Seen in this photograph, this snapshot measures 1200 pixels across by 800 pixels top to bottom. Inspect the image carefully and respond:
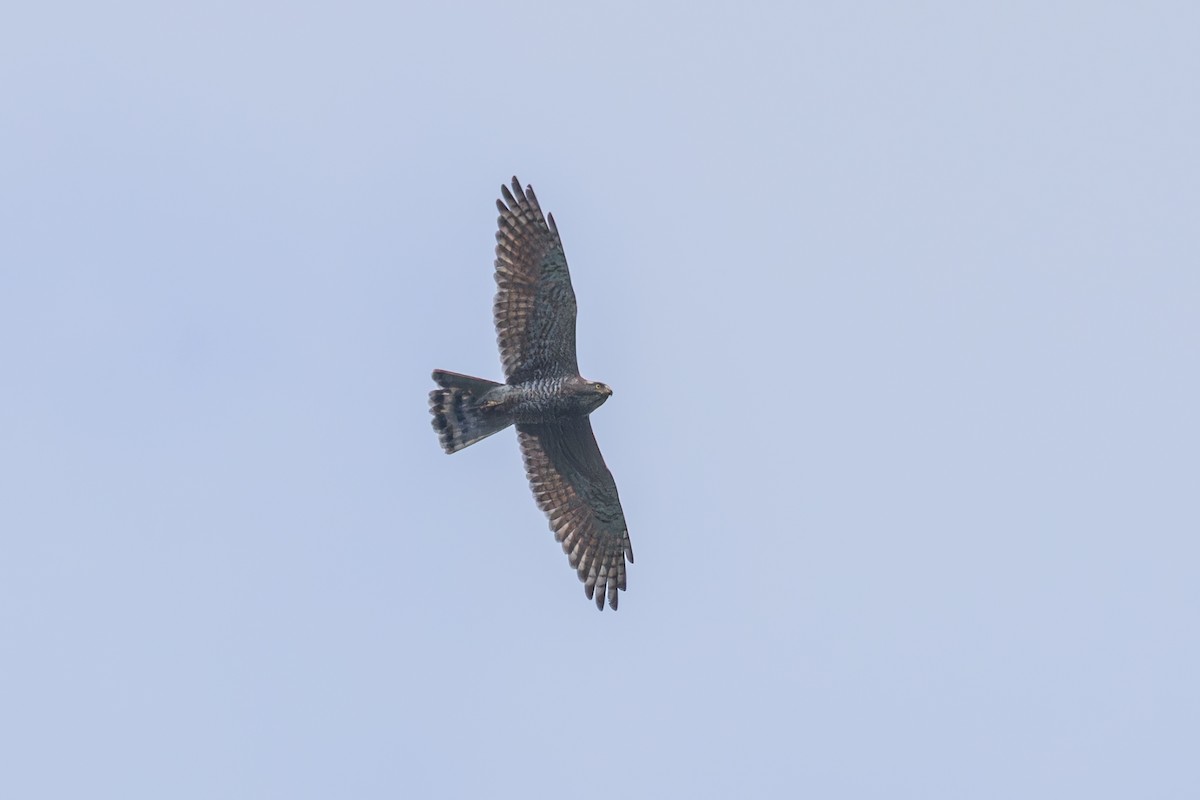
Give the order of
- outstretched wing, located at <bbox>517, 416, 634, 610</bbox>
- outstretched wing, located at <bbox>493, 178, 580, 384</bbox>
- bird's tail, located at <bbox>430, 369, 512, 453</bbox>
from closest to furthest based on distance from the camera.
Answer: outstretched wing, located at <bbox>493, 178, 580, 384</bbox> < bird's tail, located at <bbox>430, 369, 512, 453</bbox> < outstretched wing, located at <bbox>517, 416, 634, 610</bbox>

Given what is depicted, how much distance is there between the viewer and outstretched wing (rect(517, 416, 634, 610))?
1160 inches

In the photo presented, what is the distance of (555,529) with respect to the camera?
98.4 feet

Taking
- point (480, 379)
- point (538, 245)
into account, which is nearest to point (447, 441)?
point (480, 379)

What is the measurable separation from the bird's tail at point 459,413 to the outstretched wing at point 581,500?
852 millimetres

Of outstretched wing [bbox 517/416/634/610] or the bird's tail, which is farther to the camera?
outstretched wing [bbox 517/416/634/610]

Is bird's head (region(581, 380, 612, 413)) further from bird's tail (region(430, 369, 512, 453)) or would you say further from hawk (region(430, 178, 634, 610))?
bird's tail (region(430, 369, 512, 453))

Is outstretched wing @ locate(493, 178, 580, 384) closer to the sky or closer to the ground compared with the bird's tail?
closer to the sky

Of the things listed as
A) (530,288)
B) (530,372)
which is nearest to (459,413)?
(530,372)

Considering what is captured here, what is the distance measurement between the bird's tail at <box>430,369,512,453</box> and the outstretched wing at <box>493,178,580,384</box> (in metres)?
0.70

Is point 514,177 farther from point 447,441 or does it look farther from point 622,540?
point 622,540

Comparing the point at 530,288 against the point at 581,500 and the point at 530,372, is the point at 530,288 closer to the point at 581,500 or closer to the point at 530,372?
the point at 530,372

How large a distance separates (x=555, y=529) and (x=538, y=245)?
4.48 m

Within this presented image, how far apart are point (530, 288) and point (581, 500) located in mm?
3620

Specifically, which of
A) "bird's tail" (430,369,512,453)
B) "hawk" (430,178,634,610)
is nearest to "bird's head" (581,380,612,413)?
"hawk" (430,178,634,610)
